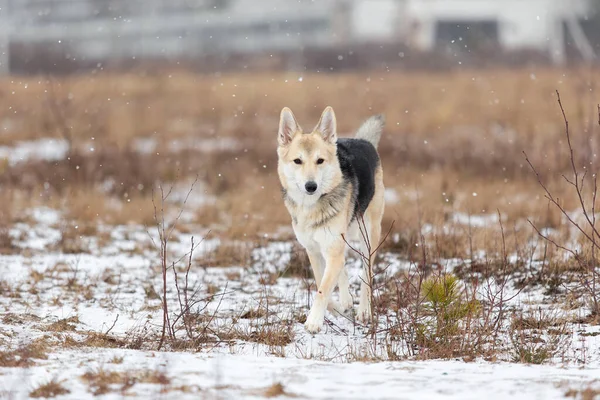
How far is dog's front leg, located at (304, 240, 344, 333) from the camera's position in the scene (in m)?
5.98

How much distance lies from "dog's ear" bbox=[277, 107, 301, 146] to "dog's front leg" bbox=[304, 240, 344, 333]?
1031mm

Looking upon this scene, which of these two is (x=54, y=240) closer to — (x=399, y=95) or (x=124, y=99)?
(x=124, y=99)

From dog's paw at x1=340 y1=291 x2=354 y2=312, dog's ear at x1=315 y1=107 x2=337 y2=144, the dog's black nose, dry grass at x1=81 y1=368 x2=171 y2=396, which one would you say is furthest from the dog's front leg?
dry grass at x1=81 y1=368 x2=171 y2=396

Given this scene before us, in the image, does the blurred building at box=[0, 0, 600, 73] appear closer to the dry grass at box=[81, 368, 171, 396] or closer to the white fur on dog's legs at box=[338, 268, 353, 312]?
the white fur on dog's legs at box=[338, 268, 353, 312]

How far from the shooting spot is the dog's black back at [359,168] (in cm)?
667

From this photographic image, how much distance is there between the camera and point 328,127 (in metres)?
6.62

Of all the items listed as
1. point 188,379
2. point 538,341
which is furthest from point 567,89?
point 188,379

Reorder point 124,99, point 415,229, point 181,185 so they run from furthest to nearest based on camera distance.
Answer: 1. point 124,99
2. point 181,185
3. point 415,229

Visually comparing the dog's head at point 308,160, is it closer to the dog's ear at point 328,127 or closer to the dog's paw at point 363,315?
the dog's ear at point 328,127

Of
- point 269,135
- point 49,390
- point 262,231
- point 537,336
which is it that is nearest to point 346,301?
point 537,336

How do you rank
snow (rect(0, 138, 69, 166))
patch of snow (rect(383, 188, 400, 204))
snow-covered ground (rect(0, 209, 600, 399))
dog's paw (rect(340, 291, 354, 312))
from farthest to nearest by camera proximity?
snow (rect(0, 138, 69, 166))
patch of snow (rect(383, 188, 400, 204))
dog's paw (rect(340, 291, 354, 312))
snow-covered ground (rect(0, 209, 600, 399))

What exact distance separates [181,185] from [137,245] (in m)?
4.81

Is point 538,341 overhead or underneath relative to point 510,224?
underneath

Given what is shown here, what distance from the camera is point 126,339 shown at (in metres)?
5.58
